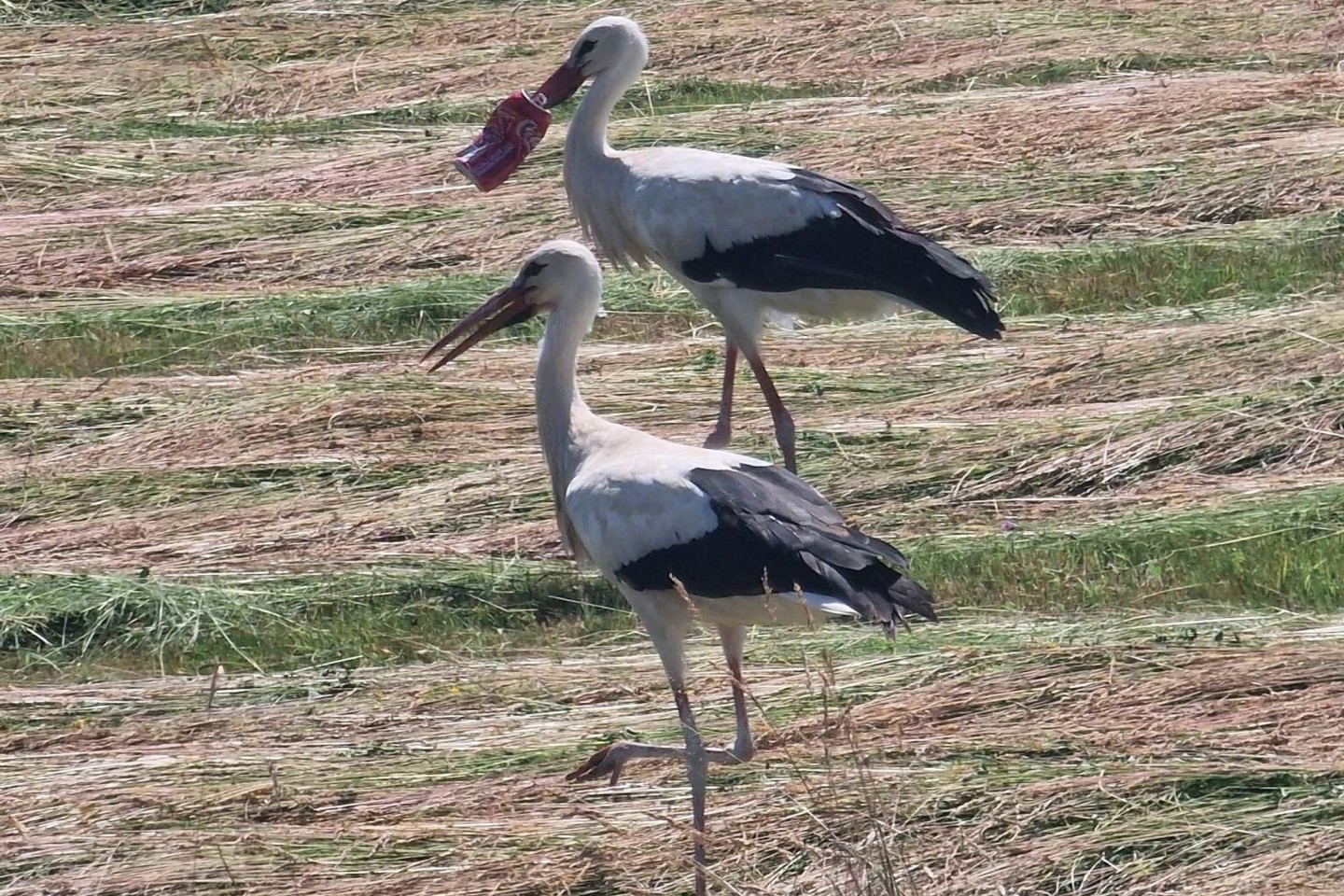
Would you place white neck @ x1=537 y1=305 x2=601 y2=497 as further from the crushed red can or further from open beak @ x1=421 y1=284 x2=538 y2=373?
the crushed red can

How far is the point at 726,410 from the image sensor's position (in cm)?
796

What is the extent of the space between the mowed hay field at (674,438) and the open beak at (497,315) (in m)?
0.96

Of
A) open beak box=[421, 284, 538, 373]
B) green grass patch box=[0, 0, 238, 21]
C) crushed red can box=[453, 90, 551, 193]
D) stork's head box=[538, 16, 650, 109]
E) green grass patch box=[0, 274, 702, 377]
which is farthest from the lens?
green grass patch box=[0, 0, 238, 21]

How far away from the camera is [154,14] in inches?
591

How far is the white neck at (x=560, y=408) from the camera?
605cm

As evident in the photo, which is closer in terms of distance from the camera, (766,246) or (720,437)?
(720,437)

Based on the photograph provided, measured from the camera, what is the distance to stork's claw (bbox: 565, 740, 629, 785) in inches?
211

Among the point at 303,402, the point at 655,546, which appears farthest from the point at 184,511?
the point at 655,546

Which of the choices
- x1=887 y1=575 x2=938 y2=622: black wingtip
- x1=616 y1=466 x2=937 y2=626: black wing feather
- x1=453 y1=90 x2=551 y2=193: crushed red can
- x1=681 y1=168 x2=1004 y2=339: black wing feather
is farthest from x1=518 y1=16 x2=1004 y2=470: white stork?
x1=887 y1=575 x2=938 y2=622: black wingtip

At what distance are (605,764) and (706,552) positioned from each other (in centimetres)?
57

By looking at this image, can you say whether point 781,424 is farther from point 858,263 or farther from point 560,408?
point 560,408

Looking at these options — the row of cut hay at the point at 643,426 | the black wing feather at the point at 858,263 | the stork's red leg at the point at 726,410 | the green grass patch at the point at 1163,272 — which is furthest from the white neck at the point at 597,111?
the green grass patch at the point at 1163,272

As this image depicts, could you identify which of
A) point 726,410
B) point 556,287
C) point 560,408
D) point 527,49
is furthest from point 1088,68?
point 560,408

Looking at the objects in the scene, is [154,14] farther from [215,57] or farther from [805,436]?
[805,436]
